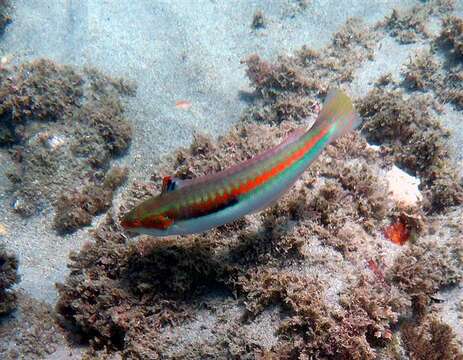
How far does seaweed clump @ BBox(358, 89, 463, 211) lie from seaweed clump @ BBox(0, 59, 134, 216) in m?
4.42

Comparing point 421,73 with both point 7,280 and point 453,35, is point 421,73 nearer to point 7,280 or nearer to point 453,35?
point 453,35

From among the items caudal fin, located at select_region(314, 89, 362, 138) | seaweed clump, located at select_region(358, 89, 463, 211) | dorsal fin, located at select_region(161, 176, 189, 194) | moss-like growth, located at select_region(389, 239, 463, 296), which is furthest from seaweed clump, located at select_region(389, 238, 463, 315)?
dorsal fin, located at select_region(161, 176, 189, 194)

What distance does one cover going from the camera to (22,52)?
362 inches

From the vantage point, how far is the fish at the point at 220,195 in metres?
3.46

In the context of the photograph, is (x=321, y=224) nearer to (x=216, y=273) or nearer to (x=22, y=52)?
(x=216, y=273)

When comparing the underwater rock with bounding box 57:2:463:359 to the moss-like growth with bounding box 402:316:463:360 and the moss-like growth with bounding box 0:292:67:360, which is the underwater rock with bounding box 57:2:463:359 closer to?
the moss-like growth with bounding box 402:316:463:360

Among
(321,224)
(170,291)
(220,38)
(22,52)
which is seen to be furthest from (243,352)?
(22,52)

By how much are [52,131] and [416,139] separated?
6.13 m

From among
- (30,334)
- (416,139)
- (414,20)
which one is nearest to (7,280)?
(30,334)

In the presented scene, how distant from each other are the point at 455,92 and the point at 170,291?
5.70m

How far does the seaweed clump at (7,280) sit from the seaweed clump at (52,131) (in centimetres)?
165

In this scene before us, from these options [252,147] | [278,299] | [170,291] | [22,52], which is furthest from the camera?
[22,52]

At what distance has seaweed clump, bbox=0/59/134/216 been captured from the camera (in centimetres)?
671

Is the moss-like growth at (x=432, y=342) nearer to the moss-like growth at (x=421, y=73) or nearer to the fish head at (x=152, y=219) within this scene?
the fish head at (x=152, y=219)
